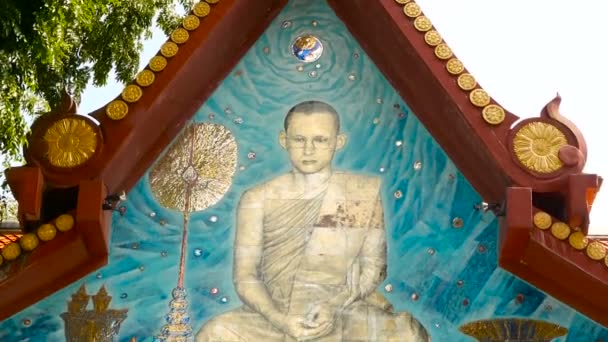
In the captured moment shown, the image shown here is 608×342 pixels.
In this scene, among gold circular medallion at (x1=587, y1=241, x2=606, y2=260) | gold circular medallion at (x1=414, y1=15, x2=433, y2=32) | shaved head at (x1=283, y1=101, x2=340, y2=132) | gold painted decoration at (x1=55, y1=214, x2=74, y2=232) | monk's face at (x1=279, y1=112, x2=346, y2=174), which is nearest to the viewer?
gold circular medallion at (x1=587, y1=241, x2=606, y2=260)

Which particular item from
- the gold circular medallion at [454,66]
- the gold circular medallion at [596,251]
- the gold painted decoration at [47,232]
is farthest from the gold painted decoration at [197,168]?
the gold circular medallion at [596,251]

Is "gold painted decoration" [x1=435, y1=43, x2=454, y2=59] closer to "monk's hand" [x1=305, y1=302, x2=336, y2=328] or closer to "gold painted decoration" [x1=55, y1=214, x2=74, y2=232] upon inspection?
"monk's hand" [x1=305, y1=302, x2=336, y2=328]

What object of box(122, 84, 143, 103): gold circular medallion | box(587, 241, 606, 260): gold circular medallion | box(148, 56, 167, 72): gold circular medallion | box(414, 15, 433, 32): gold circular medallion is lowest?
box(587, 241, 606, 260): gold circular medallion

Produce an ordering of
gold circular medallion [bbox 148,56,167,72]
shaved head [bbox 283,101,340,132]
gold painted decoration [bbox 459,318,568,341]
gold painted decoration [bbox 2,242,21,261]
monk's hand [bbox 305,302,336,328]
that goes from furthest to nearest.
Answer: shaved head [bbox 283,101,340,132] < gold circular medallion [bbox 148,56,167,72] < monk's hand [bbox 305,302,336,328] < gold painted decoration [bbox 459,318,568,341] < gold painted decoration [bbox 2,242,21,261]

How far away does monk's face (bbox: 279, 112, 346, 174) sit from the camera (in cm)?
963

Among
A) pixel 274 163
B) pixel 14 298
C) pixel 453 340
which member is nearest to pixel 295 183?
pixel 274 163

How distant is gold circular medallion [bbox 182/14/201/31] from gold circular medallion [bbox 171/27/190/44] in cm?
5

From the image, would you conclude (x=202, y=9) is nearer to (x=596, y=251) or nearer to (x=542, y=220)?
(x=542, y=220)

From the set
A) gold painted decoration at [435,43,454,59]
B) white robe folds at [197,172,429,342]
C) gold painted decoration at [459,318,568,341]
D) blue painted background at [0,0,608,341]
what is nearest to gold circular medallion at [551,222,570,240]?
blue painted background at [0,0,608,341]

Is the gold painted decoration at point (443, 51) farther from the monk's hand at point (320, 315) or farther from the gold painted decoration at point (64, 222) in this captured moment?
the gold painted decoration at point (64, 222)

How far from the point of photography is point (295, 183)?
953 centimetres

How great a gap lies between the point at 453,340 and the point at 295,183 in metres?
2.03

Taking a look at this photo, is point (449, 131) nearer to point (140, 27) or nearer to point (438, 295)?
point (438, 295)

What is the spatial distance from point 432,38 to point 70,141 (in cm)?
334
